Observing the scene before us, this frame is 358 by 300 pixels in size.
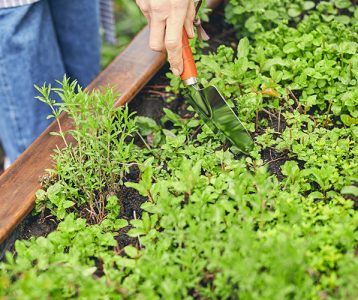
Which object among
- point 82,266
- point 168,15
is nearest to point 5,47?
point 168,15

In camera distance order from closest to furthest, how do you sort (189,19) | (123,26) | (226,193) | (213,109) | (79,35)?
(226,193)
(189,19)
(213,109)
(79,35)
(123,26)

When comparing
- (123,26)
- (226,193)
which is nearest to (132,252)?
(226,193)

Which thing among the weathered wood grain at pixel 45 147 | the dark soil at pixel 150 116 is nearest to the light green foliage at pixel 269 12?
the dark soil at pixel 150 116

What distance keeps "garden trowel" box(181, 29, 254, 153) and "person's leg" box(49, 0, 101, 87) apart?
3.76 ft

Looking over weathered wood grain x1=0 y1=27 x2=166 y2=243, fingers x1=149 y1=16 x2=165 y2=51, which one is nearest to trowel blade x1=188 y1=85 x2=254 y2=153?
fingers x1=149 y1=16 x2=165 y2=51

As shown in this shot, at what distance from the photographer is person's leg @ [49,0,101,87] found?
2979 mm

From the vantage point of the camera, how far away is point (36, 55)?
271 cm

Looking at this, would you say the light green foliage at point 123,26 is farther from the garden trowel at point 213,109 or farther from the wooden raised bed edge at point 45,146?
the garden trowel at point 213,109

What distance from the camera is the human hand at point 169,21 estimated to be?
1884 millimetres

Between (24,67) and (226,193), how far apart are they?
4.37 ft

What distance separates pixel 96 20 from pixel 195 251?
1.90 metres

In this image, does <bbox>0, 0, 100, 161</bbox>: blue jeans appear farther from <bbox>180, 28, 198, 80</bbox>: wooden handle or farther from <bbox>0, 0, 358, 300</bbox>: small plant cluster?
<bbox>180, 28, 198, 80</bbox>: wooden handle

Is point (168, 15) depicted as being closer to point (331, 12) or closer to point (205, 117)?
point (205, 117)

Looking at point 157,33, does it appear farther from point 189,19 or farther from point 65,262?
point 65,262
